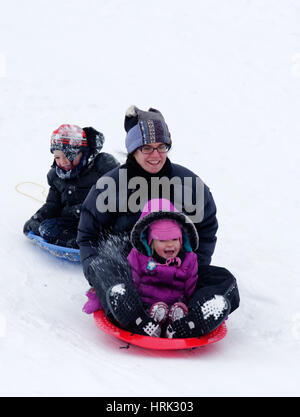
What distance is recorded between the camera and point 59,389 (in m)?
1.80

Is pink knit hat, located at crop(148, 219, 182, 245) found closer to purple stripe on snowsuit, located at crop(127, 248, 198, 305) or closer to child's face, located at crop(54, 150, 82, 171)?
purple stripe on snowsuit, located at crop(127, 248, 198, 305)

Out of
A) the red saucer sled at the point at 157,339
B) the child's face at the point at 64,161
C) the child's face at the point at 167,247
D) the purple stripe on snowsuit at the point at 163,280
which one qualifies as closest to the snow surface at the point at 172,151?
the red saucer sled at the point at 157,339

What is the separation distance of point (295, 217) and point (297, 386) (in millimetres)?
2983

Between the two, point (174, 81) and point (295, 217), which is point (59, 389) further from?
point (174, 81)

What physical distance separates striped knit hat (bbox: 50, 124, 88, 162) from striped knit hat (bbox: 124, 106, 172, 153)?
33.9 inches

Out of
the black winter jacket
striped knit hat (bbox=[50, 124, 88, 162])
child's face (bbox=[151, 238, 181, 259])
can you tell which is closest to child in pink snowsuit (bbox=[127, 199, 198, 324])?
child's face (bbox=[151, 238, 181, 259])

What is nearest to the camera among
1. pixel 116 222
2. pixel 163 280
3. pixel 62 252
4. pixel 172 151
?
pixel 163 280

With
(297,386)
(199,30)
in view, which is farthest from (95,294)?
(199,30)

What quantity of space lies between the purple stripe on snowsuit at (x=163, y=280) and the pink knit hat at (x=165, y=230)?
155 mm

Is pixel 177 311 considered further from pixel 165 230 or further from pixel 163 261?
pixel 165 230

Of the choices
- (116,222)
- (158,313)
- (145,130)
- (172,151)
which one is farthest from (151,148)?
(172,151)

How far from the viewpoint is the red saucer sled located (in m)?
2.33

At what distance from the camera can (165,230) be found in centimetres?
259

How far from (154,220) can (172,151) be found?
3864mm
